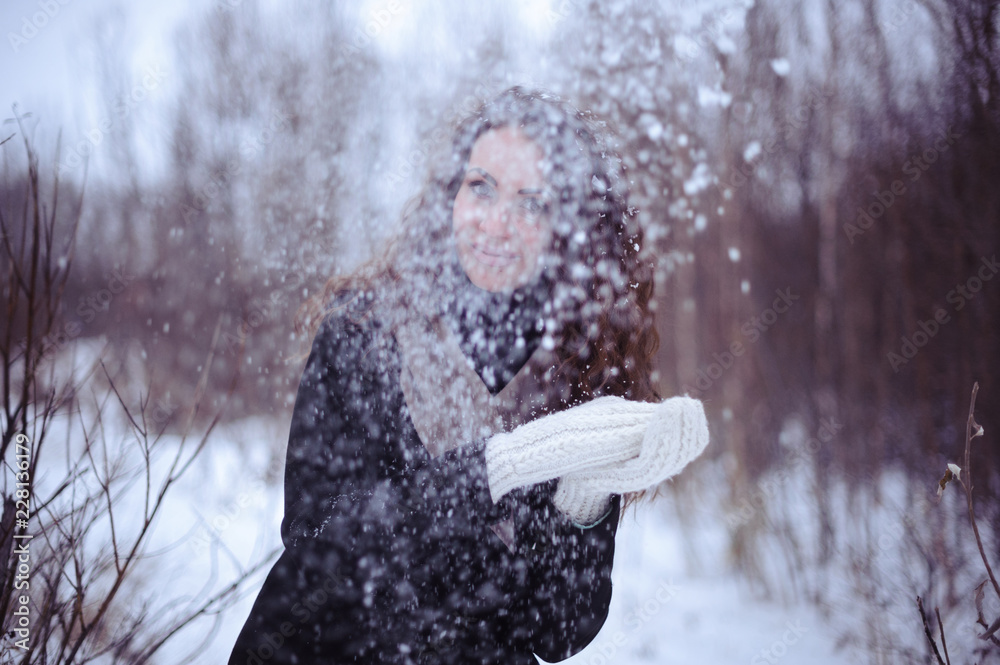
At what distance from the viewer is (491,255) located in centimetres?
98

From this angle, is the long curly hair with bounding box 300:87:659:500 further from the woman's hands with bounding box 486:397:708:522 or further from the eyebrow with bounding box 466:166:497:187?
the woman's hands with bounding box 486:397:708:522

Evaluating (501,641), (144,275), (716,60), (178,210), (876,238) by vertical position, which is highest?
(178,210)

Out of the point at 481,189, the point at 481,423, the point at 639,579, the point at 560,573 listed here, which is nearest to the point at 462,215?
the point at 481,189

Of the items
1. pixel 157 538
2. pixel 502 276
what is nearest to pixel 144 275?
pixel 157 538

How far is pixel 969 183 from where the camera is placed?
1.64 metres

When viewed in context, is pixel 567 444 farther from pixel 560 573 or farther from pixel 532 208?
pixel 532 208

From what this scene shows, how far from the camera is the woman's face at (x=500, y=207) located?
954mm

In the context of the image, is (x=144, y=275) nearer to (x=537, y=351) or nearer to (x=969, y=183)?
(x=537, y=351)

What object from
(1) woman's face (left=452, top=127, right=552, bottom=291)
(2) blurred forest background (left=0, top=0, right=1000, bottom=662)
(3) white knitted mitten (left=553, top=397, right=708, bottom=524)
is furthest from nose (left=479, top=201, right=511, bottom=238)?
(2) blurred forest background (left=0, top=0, right=1000, bottom=662)

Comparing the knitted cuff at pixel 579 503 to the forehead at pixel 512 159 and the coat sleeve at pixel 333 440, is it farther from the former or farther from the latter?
the forehead at pixel 512 159

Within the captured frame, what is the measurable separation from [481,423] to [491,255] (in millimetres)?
377

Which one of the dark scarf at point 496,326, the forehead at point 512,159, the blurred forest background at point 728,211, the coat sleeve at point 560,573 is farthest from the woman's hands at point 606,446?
the blurred forest background at point 728,211

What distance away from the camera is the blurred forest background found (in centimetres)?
157

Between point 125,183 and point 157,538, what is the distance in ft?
4.63
